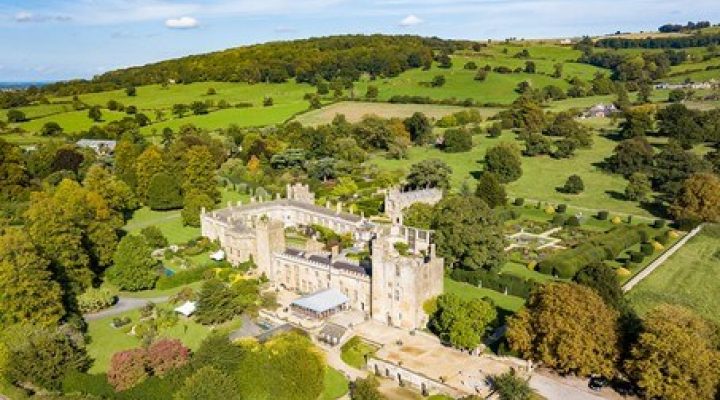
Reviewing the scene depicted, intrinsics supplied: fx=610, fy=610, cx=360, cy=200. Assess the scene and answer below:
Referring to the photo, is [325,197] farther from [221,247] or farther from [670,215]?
[670,215]

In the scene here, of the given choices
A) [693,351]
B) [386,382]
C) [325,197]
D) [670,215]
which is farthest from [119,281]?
[670,215]

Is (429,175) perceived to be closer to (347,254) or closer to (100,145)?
(347,254)

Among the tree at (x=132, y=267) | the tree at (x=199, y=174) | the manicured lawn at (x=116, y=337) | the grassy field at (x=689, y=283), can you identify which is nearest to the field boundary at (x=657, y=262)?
the grassy field at (x=689, y=283)

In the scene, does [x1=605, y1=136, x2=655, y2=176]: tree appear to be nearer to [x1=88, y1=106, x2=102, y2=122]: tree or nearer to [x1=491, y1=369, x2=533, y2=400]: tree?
[x1=491, y1=369, x2=533, y2=400]: tree

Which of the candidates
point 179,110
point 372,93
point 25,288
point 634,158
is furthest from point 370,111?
point 25,288

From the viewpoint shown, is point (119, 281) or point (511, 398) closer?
point (511, 398)

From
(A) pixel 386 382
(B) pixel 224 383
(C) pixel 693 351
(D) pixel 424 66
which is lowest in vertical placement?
(A) pixel 386 382

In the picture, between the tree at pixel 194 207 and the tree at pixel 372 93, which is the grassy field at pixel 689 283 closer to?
the tree at pixel 194 207
